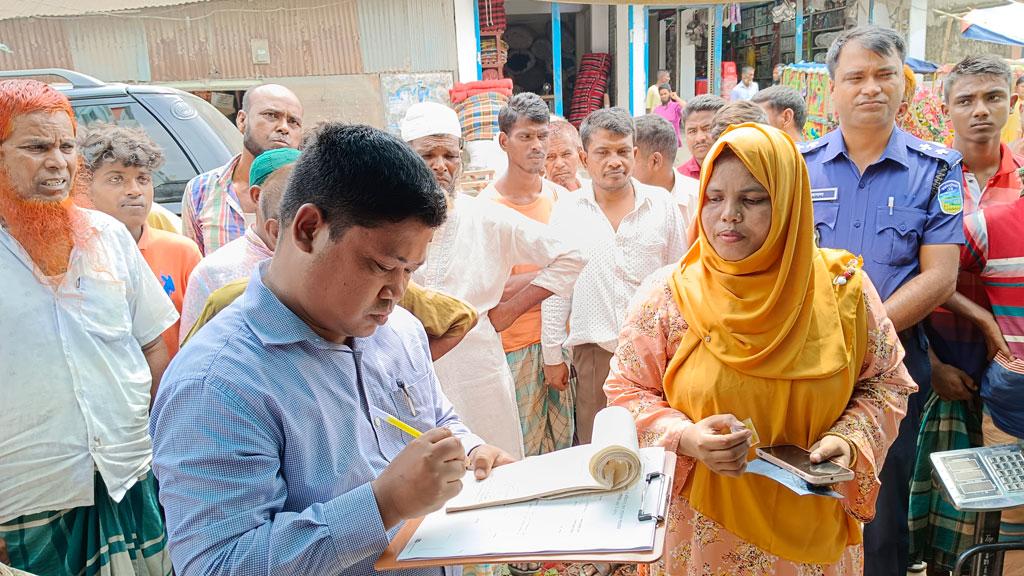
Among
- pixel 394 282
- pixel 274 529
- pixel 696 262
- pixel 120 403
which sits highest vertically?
pixel 394 282

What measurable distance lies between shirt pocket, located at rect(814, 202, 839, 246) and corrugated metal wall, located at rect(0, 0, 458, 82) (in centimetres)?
929

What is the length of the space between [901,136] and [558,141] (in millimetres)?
2797

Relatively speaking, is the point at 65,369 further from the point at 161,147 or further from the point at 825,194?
the point at 161,147

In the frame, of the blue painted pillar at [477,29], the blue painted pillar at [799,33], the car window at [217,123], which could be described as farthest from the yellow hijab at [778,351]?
the blue painted pillar at [799,33]

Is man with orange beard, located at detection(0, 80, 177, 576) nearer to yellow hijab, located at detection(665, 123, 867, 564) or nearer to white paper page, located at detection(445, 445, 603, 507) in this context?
white paper page, located at detection(445, 445, 603, 507)

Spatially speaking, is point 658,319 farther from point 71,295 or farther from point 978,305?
point 71,295

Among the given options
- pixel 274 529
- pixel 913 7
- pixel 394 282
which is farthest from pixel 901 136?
pixel 913 7

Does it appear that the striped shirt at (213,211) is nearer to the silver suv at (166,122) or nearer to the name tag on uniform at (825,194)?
the silver suv at (166,122)

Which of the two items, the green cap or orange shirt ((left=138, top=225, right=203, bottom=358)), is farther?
orange shirt ((left=138, top=225, right=203, bottom=358))

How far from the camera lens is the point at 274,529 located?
122 centimetres

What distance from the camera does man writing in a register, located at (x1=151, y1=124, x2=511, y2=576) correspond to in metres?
1.21

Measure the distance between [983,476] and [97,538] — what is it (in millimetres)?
2823

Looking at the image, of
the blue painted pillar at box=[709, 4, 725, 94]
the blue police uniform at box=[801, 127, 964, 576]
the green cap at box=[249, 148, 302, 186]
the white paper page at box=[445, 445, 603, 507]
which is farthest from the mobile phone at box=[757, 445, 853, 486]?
the blue painted pillar at box=[709, 4, 725, 94]

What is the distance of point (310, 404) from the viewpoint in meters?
1.32
